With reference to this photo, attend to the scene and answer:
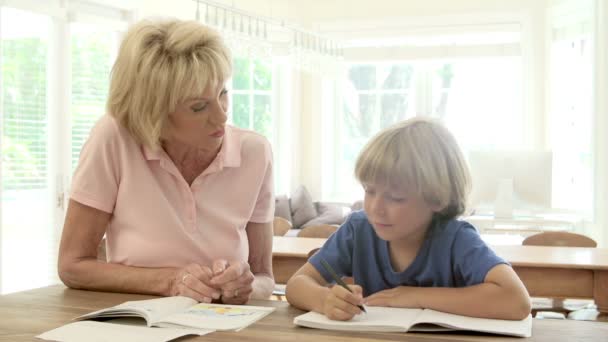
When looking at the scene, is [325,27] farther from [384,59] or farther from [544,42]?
[544,42]

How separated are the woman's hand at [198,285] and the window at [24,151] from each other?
3.90 m

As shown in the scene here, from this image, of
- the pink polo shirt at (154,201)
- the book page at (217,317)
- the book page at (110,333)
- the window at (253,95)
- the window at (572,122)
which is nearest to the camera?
the book page at (110,333)

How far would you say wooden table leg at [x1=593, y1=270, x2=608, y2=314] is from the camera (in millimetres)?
3650

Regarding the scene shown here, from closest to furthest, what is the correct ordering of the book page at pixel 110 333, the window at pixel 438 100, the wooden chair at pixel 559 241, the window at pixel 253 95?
the book page at pixel 110 333
the wooden chair at pixel 559 241
the window at pixel 438 100
the window at pixel 253 95

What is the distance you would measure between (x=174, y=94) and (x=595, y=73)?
553 centimetres

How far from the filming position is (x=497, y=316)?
1.53 meters

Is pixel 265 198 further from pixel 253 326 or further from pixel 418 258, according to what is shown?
pixel 253 326

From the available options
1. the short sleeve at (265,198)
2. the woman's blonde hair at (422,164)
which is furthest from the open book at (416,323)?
the short sleeve at (265,198)

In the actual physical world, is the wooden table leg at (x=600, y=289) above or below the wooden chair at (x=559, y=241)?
below

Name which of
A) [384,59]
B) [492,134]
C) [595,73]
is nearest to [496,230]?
[595,73]

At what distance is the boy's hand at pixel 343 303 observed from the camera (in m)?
1.49

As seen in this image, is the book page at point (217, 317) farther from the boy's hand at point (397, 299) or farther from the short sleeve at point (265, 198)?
the short sleeve at point (265, 198)

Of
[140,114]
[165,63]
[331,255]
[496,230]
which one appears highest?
[165,63]

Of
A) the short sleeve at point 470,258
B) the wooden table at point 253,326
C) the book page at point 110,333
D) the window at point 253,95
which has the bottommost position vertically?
the wooden table at point 253,326
